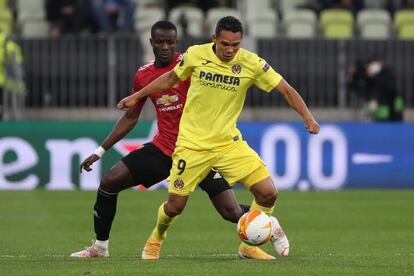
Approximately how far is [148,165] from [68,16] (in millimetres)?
14232

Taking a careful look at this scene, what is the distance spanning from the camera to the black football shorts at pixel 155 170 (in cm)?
1238

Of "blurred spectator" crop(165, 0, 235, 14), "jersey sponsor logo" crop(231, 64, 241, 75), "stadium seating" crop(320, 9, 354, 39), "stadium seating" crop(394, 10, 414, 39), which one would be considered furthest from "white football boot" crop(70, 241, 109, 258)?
"stadium seating" crop(394, 10, 414, 39)

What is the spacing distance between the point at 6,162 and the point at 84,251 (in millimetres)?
10180

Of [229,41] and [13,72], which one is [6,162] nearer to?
[13,72]

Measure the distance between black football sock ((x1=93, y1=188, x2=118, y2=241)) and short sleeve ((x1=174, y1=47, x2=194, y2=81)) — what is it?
58.6 inches

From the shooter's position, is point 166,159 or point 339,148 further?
point 339,148

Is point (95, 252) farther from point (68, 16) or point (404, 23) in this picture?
point (404, 23)

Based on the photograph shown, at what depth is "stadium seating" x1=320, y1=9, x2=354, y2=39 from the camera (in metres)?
27.0

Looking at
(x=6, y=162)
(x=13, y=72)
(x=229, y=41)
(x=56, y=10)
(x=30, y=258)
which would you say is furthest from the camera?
(x=56, y=10)

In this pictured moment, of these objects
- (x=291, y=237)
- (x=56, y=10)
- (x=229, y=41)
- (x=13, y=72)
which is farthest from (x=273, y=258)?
(x=56, y=10)

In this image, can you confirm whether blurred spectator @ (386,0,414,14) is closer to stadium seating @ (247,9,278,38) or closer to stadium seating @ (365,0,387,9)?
stadium seating @ (365,0,387,9)

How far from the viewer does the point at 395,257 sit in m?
12.4

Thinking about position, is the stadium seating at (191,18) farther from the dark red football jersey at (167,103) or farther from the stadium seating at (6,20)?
the dark red football jersey at (167,103)

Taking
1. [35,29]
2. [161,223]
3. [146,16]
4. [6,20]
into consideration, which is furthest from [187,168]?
[6,20]
